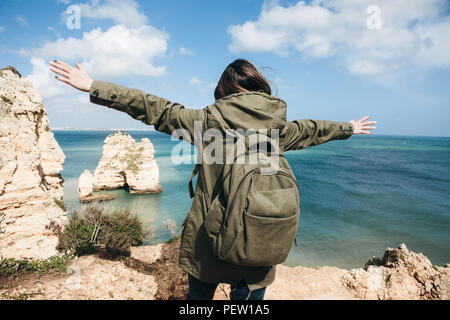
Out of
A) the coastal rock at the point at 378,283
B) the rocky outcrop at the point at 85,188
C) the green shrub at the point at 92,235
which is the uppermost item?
the green shrub at the point at 92,235

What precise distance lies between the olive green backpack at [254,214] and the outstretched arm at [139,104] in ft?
1.44

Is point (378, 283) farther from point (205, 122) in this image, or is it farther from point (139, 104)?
point (139, 104)

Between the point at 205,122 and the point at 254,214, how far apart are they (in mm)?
697

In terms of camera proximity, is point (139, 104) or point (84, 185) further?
point (84, 185)

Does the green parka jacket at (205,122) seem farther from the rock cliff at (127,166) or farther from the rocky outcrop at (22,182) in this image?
the rock cliff at (127,166)

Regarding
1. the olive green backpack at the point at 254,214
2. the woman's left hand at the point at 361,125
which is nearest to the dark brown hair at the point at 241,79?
the olive green backpack at the point at 254,214

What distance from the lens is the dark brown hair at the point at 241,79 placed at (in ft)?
5.52

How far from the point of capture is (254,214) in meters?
1.39

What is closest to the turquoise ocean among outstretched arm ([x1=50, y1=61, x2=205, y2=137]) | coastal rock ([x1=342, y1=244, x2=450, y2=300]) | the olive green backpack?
coastal rock ([x1=342, y1=244, x2=450, y2=300])

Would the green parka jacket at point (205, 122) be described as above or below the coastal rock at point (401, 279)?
above

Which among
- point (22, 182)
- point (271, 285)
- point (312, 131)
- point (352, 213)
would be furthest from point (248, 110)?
point (352, 213)

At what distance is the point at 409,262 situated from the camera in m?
5.04
